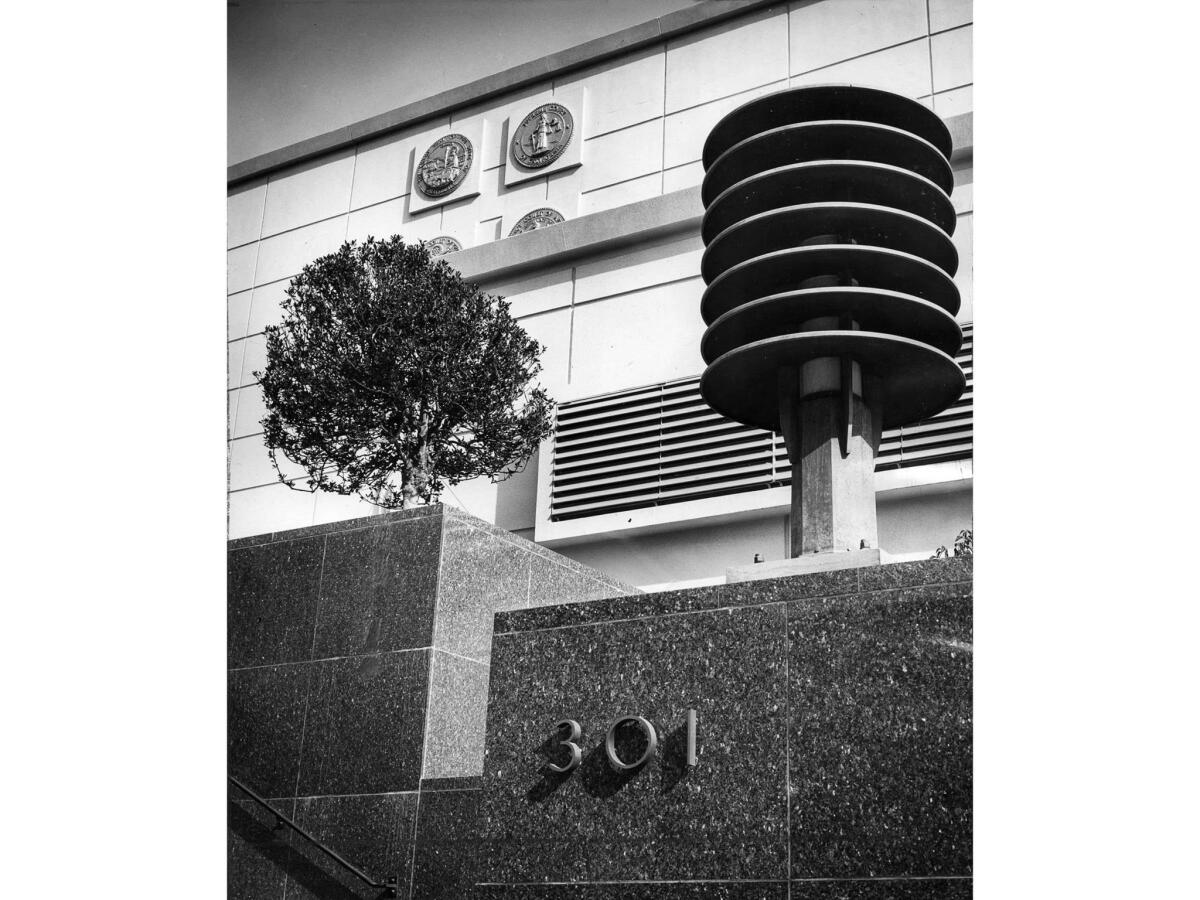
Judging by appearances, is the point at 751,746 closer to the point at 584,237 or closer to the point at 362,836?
the point at 362,836

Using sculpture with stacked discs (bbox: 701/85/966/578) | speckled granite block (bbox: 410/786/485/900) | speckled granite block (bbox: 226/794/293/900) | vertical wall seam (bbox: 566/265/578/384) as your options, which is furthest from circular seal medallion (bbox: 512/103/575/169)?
speckled granite block (bbox: 410/786/485/900)

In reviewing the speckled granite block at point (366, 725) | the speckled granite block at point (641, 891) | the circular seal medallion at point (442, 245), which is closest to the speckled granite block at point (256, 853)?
the speckled granite block at point (366, 725)

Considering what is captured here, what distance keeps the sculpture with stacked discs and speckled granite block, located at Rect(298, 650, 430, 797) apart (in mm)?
2508

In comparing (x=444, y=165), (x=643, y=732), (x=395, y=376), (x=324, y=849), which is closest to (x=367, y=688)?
(x=324, y=849)

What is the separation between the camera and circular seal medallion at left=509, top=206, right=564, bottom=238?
11.8m

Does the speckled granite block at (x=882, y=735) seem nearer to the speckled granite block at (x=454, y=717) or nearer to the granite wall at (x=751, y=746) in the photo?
the granite wall at (x=751, y=746)

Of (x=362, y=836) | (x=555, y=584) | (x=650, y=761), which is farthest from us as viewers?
(x=555, y=584)

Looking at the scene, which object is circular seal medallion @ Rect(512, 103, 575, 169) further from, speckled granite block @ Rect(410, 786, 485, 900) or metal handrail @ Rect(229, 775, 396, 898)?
speckled granite block @ Rect(410, 786, 485, 900)

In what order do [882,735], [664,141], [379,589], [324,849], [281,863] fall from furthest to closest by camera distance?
[664,141]
[379,589]
[281,863]
[324,849]
[882,735]

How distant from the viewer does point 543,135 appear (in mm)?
12086

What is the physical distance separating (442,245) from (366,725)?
6.67m

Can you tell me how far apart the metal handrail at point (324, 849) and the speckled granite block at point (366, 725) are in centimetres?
23
